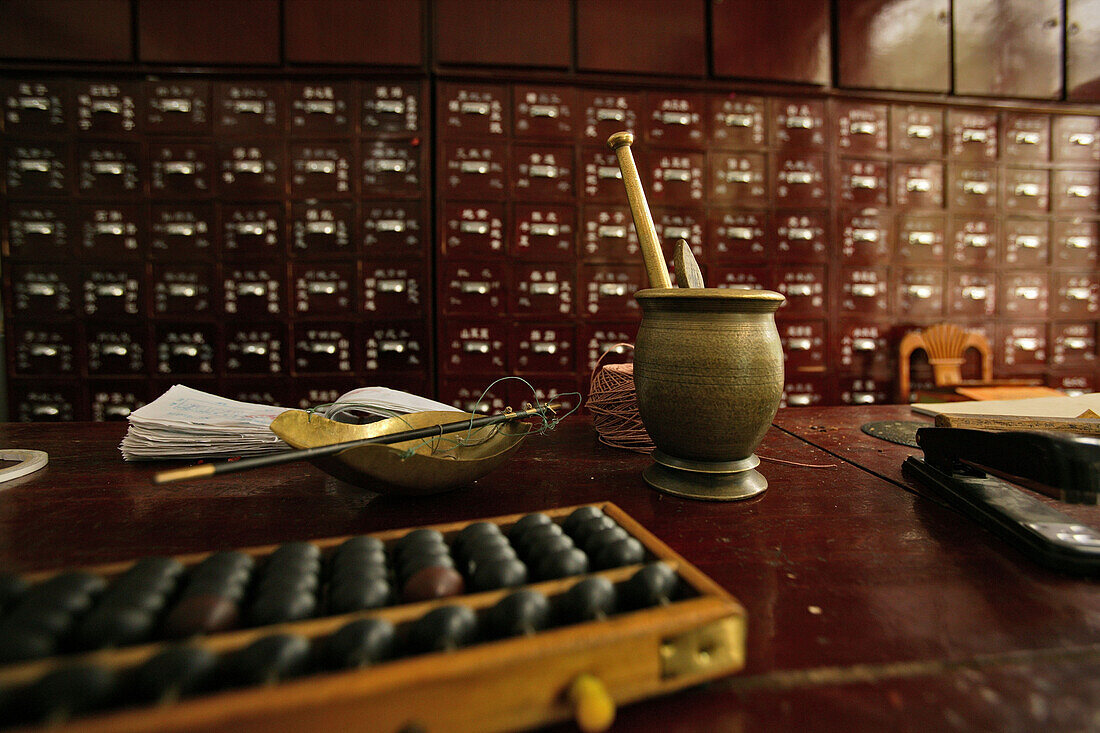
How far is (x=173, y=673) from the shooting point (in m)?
0.29

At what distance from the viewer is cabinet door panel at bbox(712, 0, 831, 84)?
2449 millimetres

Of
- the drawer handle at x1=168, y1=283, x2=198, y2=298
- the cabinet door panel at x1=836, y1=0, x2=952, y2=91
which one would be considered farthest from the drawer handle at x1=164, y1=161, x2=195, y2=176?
the cabinet door panel at x1=836, y1=0, x2=952, y2=91

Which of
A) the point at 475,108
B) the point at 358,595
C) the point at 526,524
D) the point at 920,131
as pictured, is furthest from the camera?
the point at 920,131

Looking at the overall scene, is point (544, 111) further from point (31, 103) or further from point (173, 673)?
point (173, 673)

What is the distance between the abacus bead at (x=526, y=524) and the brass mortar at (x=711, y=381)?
0.91ft

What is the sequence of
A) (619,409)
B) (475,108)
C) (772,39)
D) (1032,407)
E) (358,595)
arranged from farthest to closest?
(772,39)
(475,108)
(1032,407)
(619,409)
(358,595)

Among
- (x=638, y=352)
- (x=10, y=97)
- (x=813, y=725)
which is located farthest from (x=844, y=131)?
(x=10, y=97)

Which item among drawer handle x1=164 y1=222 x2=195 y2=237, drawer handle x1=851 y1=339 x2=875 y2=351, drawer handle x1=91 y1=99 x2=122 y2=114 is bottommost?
drawer handle x1=851 y1=339 x2=875 y2=351

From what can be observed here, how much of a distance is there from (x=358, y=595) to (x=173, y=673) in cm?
11

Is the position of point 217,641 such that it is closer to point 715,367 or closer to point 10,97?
point 715,367

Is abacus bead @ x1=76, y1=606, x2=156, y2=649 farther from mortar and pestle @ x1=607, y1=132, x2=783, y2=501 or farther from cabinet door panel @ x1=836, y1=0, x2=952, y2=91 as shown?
cabinet door panel @ x1=836, y1=0, x2=952, y2=91

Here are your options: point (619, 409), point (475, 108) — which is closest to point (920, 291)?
point (475, 108)

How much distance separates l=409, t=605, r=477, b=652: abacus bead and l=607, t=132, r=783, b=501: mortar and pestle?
43cm

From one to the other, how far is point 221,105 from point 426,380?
1.34m
